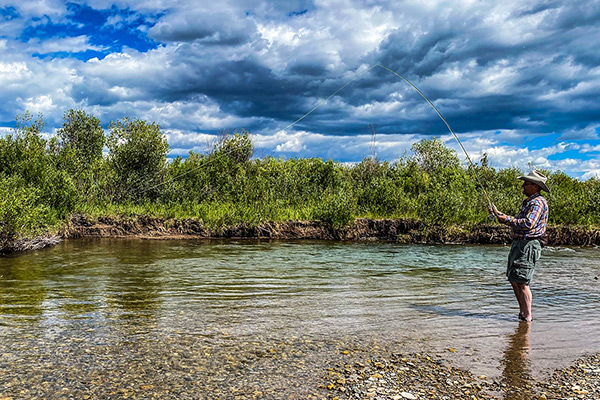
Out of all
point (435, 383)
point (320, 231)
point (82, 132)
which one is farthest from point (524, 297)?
point (82, 132)

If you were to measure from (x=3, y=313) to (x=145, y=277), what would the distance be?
4326 millimetres

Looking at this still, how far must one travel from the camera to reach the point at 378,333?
7.02 metres

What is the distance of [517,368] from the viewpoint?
563 cm

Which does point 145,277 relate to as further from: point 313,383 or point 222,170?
point 222,170

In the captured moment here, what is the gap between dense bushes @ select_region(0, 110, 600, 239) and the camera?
21.3 metres

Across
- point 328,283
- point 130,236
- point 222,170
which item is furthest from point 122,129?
point 328,283

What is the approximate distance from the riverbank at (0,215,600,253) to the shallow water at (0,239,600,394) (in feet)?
19.1

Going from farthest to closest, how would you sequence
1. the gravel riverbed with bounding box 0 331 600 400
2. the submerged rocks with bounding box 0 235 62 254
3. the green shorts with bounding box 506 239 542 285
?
the submerged rocks with bounding box 0 235 62 254, the green shorts with bounding box 506 239 542 285, the gravel riverbed with bounding box 0 331 600 400

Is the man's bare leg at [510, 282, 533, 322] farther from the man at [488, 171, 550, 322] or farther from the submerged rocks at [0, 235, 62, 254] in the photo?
the submerged rocks at [0, 235, 62, 254]

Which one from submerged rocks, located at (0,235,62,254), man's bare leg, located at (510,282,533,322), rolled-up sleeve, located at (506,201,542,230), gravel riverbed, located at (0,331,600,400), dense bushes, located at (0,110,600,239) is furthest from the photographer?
dense bushes, located at (0,110,600,239)

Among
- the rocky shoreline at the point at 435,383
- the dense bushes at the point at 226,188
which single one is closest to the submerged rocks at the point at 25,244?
the dense bushes at the point at 226,188

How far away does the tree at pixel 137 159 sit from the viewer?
2762 centimetres

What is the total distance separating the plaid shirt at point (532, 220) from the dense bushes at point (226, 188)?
489 inches

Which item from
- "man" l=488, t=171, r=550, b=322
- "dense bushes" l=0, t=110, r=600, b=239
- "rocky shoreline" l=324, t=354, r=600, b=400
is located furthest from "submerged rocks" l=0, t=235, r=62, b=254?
"man" l=488, t=171, r=550, b=322
